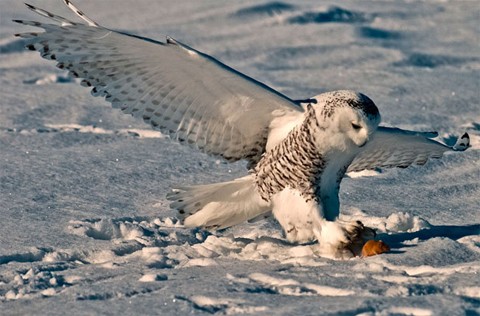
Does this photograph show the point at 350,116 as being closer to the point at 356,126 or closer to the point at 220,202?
the point at 356,126

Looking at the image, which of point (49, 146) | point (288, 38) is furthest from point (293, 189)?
point (288, 38)

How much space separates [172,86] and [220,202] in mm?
477

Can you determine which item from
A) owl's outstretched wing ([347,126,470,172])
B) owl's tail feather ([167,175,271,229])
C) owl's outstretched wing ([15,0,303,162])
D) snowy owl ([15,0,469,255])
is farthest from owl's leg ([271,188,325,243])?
owl's outstretched wing ([347,126,470,172])

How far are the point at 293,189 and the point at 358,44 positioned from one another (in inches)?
165

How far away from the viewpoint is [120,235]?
412 centimetres

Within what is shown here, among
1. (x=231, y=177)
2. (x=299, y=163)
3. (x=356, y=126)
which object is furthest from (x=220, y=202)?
(x=231, y=177)

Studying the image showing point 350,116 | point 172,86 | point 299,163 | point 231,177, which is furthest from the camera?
point 231,177

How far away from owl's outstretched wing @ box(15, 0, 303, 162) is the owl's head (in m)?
0.22

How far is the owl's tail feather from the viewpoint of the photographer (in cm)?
407

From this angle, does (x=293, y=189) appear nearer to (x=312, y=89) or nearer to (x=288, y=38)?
(x=312, y=89)

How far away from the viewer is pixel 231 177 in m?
5.05

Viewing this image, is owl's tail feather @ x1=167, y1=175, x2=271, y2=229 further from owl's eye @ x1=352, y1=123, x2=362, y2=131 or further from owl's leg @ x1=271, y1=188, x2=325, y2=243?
owl's eye @ x1=352, y1=123, x2=362, y2=131

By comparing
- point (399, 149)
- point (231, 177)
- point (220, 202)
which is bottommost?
point (231, 177)

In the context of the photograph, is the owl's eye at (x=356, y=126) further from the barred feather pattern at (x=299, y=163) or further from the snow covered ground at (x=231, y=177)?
the snow covered ground at (x=231, y=177)
